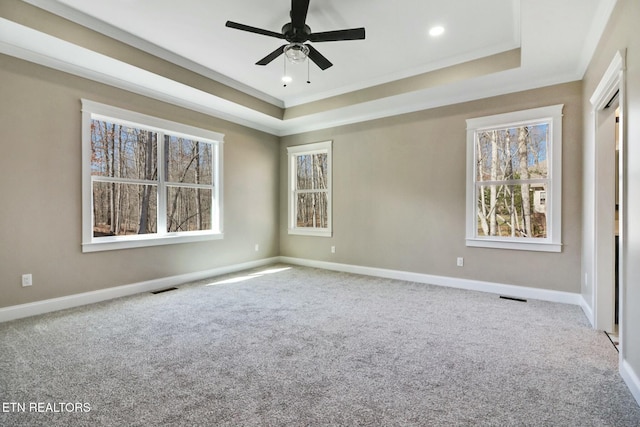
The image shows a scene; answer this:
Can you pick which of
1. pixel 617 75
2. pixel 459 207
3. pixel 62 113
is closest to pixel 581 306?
pixel 459 207

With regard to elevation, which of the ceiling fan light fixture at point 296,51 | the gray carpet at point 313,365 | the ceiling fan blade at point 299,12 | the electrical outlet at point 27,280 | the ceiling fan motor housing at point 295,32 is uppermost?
the ceiling fan blade at point 299,12

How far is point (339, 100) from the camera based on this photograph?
5.00m

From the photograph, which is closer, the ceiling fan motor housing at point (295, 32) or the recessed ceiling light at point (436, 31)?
the ceiling fan motor housing at point (295, 32)

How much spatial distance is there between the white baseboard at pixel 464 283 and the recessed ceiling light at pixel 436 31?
3.23 metres

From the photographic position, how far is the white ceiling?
2.85 metres

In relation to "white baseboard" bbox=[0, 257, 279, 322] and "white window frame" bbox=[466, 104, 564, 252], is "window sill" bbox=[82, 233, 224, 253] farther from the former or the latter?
"white window frame" bbox=[466, 104, 564, 252]

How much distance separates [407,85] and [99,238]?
460 cm

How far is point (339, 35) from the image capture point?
2.73 meters

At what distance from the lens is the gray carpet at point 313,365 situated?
5.62 feet

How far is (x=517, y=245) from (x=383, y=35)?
3.15 meters

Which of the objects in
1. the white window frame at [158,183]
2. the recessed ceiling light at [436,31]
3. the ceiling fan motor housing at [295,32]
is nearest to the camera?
the ceiling fan motor housing at [295,32]

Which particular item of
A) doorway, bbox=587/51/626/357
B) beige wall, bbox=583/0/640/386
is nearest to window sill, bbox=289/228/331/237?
doorway, bbox=587/51/626/357

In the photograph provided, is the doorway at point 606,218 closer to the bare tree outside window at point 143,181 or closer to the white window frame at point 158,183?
the white window frame at point 158,183

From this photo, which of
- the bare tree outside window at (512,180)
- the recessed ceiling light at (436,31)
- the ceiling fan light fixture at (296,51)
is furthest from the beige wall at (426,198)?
the ceiling fan light fixture at (296,51)
